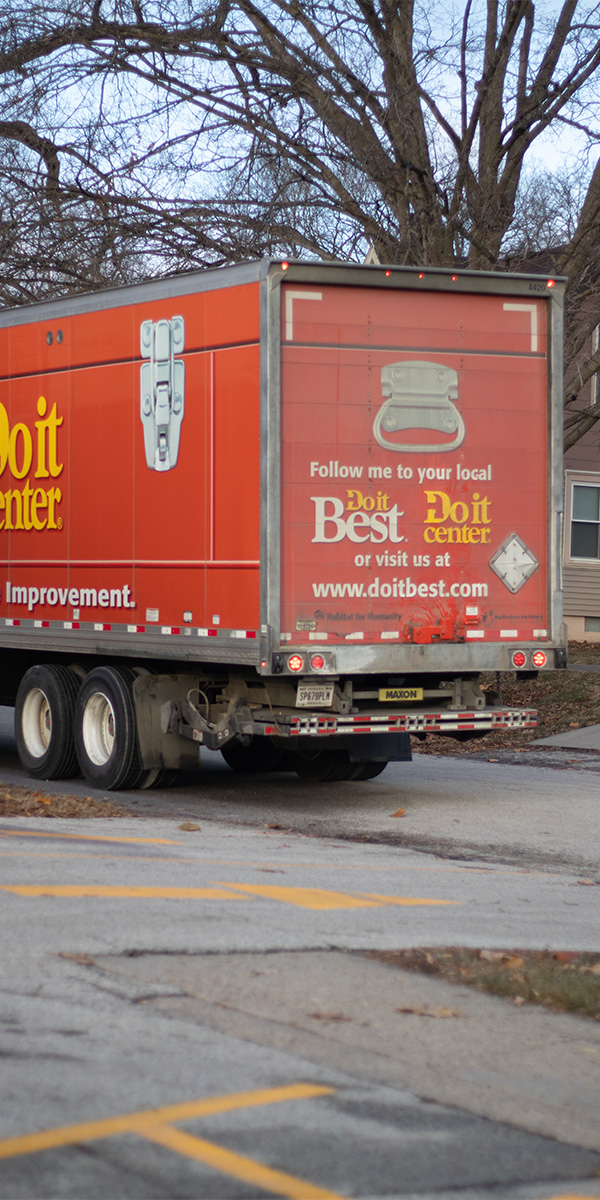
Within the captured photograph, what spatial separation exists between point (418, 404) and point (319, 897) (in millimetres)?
5259

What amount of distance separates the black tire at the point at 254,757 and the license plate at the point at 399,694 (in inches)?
110

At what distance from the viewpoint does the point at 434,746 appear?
59.9ft

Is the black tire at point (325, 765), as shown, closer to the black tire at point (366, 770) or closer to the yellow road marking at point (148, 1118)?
the black tire at point (366, 770)

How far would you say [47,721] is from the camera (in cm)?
1401

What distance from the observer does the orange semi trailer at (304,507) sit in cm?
1155

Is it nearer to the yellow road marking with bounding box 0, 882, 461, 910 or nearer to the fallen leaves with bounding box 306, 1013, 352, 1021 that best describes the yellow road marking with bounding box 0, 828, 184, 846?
the yellow road marking with bounding box 0, 882, 461, 910

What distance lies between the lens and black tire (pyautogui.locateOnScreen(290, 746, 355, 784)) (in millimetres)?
14070

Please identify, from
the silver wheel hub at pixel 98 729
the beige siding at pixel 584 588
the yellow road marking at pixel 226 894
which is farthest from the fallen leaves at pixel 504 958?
the beige siding at pixel 584 588

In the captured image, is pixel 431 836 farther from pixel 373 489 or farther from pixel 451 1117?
pixel 451 1117

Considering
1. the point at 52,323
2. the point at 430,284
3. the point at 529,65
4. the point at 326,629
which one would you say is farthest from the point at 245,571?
the point at 529,65

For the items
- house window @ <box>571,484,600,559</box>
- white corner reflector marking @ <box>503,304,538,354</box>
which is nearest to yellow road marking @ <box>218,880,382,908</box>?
white corner reflector marking @ <box>503,304,538,354</box>

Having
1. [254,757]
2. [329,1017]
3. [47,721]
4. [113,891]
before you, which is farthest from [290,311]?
[329,1017]

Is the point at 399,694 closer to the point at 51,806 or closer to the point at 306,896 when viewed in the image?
the point at 51,806

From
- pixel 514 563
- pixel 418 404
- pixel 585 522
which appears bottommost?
pixel 514 563
